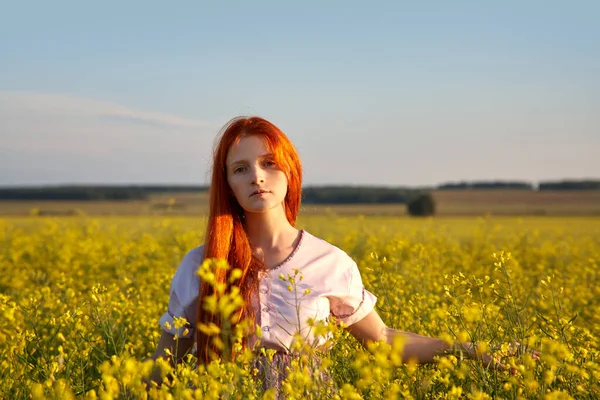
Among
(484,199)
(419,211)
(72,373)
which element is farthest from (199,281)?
(484,199)

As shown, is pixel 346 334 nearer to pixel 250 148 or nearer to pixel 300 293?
pixel 300 293

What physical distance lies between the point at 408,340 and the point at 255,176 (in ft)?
2.81

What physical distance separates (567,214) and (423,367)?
3365 cm

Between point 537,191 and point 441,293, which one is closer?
point 441,293

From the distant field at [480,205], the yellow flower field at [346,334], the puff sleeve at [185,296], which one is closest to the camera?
the yellow flower field at [346,334]

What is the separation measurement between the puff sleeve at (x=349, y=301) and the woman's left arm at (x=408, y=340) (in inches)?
1.9

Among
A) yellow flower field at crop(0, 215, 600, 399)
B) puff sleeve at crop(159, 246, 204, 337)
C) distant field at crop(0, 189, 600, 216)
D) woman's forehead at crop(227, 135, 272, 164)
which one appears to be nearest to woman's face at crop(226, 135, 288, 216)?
woman's forehead at crop(227, 135, 272, 164)

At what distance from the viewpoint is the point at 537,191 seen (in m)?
40.0

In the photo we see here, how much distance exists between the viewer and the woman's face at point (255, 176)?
272 cm

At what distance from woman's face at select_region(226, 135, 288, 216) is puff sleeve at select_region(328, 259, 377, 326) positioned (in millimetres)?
399

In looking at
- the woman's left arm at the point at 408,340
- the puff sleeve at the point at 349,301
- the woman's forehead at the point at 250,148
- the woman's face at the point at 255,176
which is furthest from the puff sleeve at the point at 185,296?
the woman's left arm at the point at 408,340

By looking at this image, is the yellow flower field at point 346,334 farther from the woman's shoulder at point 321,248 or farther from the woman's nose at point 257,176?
the woman's nose at point 257,176

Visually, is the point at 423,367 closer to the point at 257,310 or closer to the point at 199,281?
Result: the point at 257,310

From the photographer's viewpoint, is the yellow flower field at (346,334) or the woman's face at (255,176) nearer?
the yellow flower field at (346,334)
